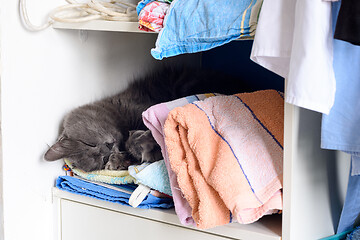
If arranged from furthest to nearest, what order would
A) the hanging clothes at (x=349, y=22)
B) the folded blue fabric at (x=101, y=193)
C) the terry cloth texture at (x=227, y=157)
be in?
the folded blue fabric at (x=101, y=193), the terry cloth texture at (x=227, y=157), the hanging clothes at (x=349, y=22)

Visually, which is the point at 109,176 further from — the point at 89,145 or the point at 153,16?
the point at 153,16

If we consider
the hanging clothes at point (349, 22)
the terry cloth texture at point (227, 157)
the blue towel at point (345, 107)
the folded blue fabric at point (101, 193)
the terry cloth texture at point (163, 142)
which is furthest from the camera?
the folded blue fabric at point (101, 193)

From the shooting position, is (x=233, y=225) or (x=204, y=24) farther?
(x=233, y=225)

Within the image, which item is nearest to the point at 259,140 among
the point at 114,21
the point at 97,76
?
the point at 114,21

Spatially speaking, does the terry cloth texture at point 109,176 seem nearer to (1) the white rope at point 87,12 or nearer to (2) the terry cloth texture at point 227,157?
(2) the terry cloth texture at point 227,157

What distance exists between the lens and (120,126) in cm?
132

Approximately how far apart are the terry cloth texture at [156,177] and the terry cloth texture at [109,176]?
7 cm

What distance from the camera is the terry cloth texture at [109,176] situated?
1.24 m

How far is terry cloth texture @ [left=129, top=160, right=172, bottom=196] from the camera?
1.16m

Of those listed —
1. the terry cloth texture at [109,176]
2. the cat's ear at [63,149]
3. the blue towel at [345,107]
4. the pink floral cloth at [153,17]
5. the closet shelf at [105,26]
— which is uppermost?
the pink floral cloth at [153,17]

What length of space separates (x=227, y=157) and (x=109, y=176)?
0.40 meters

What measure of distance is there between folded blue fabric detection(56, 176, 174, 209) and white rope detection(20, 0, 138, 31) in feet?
1.33

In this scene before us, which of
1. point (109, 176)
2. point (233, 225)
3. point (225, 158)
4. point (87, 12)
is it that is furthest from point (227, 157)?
point (87, 12)

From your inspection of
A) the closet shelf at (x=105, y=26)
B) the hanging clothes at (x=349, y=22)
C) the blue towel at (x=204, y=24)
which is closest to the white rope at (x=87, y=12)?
the closet shelf at (x=105, y=26)
